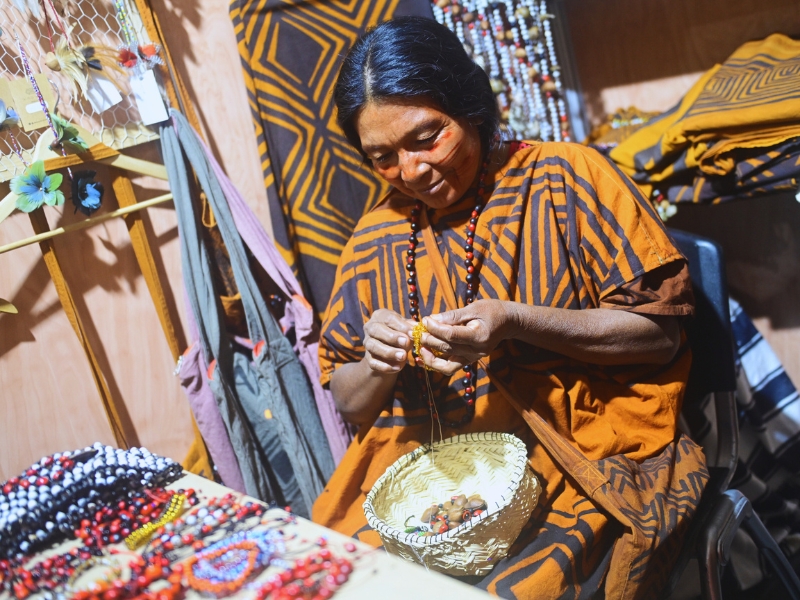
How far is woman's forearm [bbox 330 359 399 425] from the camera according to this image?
1215 mm

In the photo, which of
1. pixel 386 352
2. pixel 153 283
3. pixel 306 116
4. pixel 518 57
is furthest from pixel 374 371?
pixel 518 57

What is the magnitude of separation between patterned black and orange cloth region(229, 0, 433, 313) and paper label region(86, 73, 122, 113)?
31 cm

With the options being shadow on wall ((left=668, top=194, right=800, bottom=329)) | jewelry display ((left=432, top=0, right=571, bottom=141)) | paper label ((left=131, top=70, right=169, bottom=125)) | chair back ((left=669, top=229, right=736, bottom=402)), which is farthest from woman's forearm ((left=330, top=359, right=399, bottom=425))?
shadow on wall ((left=668, top=194, right=800, bottom=329))

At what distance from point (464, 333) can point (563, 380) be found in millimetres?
282

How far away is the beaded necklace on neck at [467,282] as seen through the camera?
1.19 m

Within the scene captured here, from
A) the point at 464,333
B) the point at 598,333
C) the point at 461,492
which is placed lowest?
the point at 461,492

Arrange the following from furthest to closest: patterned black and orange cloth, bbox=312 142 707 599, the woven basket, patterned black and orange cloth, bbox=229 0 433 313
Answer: patterned black and orange cloth, bbox=229 0 433 313 < patterned black and orange cloth, bbox=312 142 707 599 < the woven basket

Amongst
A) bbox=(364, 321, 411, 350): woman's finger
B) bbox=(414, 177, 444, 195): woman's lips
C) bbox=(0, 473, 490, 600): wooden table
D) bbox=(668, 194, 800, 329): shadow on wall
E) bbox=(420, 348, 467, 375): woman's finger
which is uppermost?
bbox=(414, 177, 444, 195): woman's lips

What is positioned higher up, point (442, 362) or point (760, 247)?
point (442, 362)

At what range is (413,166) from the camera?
1.15 metres

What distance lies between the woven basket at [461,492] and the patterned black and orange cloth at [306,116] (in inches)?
23.4

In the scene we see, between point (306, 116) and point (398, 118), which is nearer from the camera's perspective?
point (398, 118)

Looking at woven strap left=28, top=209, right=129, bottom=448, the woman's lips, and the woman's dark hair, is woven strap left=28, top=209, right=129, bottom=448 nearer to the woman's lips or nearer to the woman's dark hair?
the woman's dark hair

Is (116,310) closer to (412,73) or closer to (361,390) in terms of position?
(361,390)
